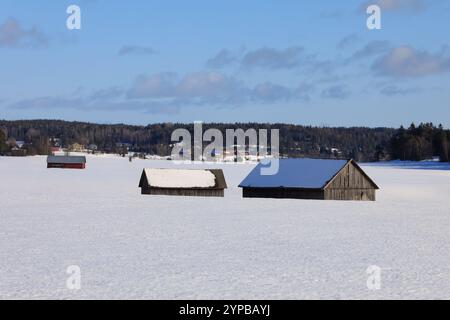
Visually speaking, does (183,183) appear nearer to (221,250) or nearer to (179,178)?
(179,178)

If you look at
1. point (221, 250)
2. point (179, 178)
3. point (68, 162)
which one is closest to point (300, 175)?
point (179, 178)

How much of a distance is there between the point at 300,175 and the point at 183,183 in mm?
9145

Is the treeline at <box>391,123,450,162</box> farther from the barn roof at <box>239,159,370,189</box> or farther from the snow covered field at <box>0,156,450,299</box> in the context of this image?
the snow covered field at <box>0,156,450,299</box>

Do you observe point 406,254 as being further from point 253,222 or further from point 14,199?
point 14,199

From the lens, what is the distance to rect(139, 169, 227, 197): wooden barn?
5522 cm

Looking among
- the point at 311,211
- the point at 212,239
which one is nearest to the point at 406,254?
the point at 212,239

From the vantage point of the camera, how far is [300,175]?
53250 millimetres

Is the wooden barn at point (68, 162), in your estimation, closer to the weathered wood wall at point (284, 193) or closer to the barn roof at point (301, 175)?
the barn roof at point (301, 175)

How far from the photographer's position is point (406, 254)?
75.9ft

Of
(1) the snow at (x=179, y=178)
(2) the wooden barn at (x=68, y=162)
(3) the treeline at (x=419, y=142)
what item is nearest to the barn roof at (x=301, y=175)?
(1) the snow at (x=179, y=178)

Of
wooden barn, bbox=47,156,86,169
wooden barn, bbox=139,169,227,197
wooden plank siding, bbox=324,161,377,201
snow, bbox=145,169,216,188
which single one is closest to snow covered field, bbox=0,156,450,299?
wooden plank siding, bbox=324,161,377,201

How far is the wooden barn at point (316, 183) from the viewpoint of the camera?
52188mm

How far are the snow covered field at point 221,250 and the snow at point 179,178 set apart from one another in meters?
10.7
